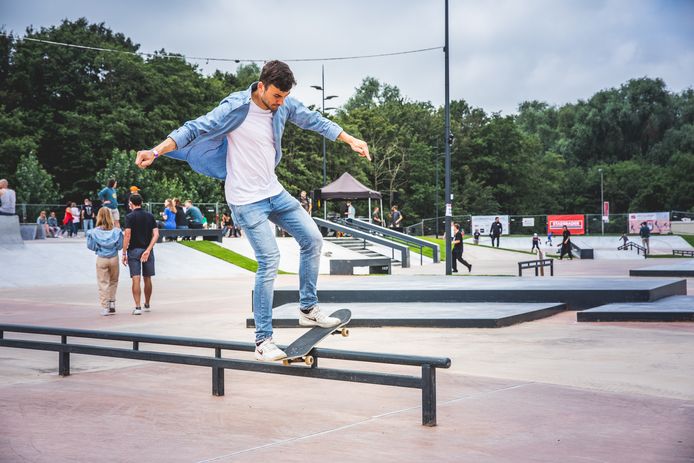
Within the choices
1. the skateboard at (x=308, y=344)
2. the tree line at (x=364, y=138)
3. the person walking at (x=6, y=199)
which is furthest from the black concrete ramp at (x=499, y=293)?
the tree line at (x=364, y=138)

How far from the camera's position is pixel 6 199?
71.6 ft

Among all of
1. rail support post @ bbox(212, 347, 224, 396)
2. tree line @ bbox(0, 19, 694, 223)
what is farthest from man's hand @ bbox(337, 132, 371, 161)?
tree line @ bbox(0, 19, 694, 223)

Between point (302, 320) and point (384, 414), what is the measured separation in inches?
35.1

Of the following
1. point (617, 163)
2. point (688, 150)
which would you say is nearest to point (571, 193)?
point (617, 163)

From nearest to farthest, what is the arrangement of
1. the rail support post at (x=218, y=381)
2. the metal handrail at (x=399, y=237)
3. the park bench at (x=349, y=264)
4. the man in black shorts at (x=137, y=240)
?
the rail support post at (x=218, y=381), the man in black shorts at (x=137, y=240), the park bench at (x=349, y=264), the metal handrail at (x=399, y=237)

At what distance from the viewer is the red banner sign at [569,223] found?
5590 cm

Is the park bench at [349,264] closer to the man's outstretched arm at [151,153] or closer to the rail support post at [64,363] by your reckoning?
the rail support post at [64,363]

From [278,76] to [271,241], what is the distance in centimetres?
111

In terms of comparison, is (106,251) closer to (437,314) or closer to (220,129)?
(437,314)

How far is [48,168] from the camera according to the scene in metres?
52.9

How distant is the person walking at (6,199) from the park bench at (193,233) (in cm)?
553

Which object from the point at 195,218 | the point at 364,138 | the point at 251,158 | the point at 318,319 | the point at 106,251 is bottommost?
the point at 318,319

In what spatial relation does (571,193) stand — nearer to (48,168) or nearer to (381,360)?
(48,168)

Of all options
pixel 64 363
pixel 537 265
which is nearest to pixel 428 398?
pixel 64 363
